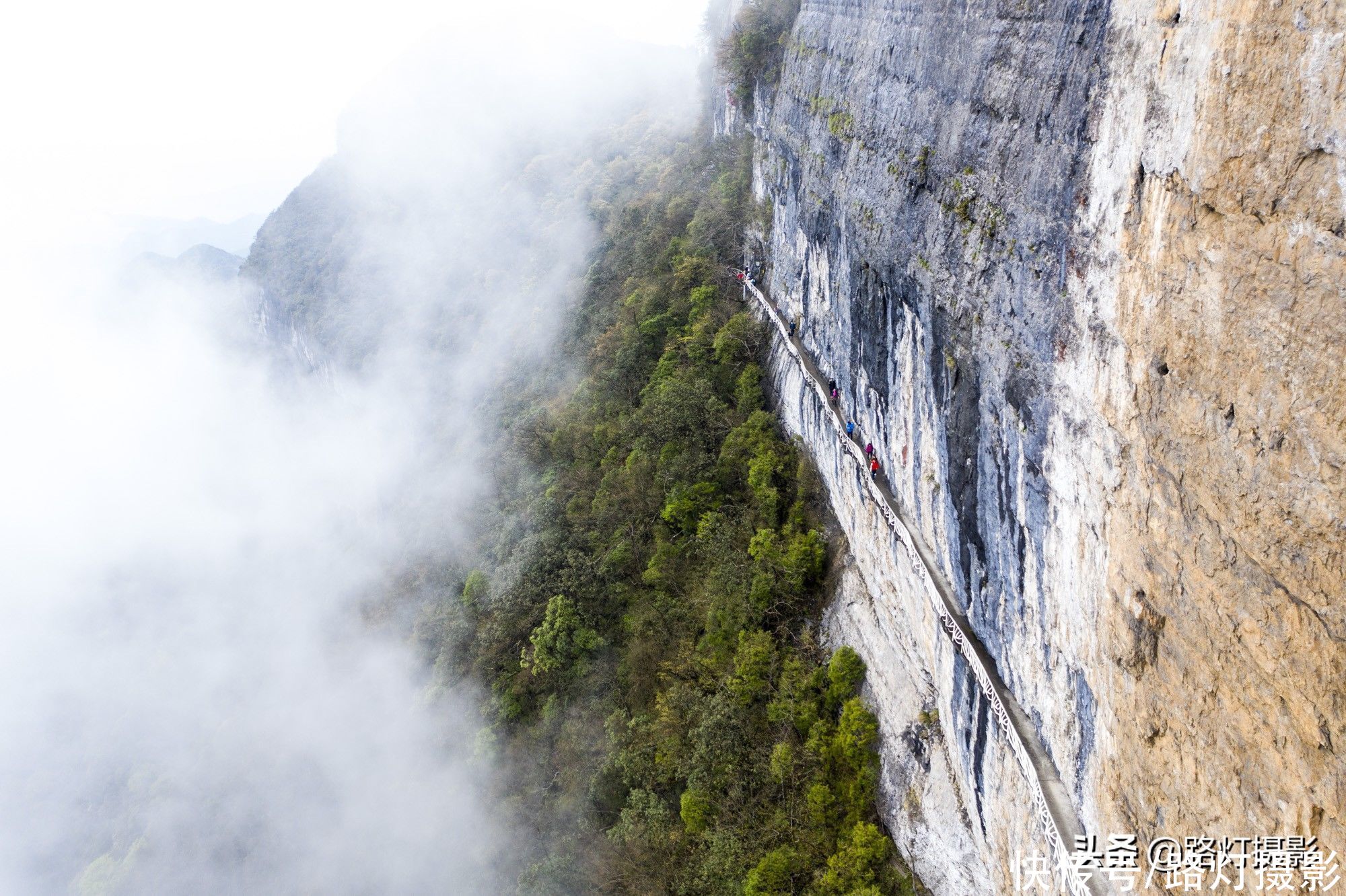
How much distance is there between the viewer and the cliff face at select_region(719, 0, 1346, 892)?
4.71m

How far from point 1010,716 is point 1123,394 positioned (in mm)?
4960

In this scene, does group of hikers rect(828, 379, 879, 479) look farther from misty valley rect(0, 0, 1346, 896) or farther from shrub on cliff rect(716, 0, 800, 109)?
shrub on cliff rect(716, 0, 800, 109)

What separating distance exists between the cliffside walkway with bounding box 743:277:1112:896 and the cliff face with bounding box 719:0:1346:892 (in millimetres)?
271

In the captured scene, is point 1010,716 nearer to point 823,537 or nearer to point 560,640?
point 823,537

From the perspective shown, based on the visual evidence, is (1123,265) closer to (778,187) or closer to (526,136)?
(778,187)

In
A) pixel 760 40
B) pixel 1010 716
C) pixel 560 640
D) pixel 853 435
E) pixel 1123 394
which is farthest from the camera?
pixel 760 40

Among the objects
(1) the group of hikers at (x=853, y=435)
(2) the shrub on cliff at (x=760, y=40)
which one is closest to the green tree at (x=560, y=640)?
(1) the group of hikers at (x=853, y=435)

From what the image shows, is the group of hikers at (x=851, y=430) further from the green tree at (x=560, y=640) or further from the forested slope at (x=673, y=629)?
the green tree at (x=560, y=640)

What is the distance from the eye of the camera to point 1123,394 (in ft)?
21.3

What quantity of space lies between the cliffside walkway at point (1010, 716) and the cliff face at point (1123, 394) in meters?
0.27

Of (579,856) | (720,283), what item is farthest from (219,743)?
(720,283)

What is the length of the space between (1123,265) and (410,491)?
4180 centimetres

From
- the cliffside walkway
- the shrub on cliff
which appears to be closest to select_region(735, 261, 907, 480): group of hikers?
the cliffside walkway

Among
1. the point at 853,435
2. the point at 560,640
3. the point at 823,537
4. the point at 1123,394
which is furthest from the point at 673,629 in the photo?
the point at 1123,394
